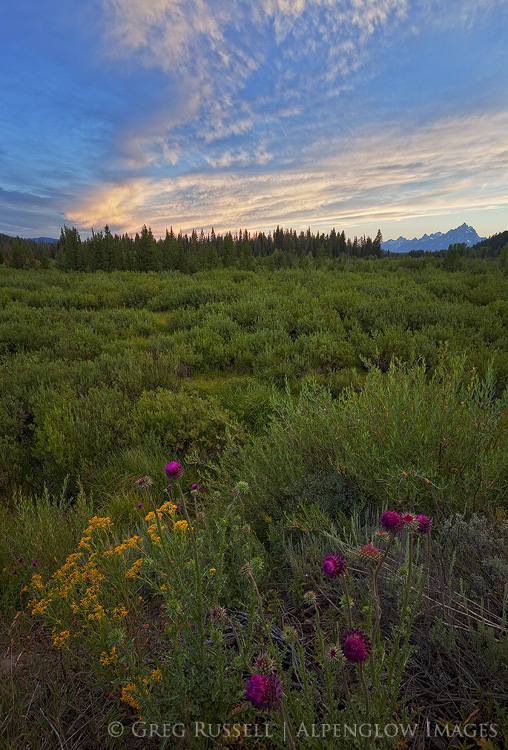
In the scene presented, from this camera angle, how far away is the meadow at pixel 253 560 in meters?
1.22

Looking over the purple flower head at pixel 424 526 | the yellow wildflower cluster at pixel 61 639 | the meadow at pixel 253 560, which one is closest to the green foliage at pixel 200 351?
the meadow at pixel 253 560

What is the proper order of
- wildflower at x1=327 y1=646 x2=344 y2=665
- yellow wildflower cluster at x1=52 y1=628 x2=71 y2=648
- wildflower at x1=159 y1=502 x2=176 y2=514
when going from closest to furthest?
wildflower at x1=327 y1=646 x2=344 y2=665
yellow wildflower cluster at x1=52 y1=628 x2=71 y2=648
wildflower at x1=159 y1=502 x2=176 y2=514

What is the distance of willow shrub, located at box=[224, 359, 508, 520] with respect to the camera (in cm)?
227

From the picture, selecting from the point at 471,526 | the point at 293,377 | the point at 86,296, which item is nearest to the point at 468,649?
the point at 471,526

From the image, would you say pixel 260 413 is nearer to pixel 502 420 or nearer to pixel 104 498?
pixel 104 498

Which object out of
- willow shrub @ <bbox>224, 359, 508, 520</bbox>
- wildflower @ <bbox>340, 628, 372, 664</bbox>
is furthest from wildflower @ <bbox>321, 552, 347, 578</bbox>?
willow shrub @ <bbox>224, 359, 508, 520</bbox>

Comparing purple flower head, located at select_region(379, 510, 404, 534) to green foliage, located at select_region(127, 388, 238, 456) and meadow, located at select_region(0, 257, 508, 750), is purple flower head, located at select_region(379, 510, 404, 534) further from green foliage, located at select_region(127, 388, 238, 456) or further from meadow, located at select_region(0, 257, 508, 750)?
green foliage, located at select_region(127, 388, 238, 456)

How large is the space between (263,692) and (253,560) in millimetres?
431

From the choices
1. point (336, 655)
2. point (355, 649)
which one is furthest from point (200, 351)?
point (355, 649)

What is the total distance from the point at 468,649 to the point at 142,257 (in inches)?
1511

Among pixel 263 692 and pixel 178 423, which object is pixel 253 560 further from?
pixel 178 423

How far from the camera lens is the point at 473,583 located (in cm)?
171

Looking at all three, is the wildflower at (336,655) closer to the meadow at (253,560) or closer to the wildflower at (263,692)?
the meadow at (253,560)

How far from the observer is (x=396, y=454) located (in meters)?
2.52
